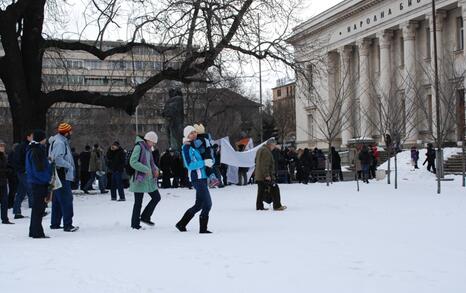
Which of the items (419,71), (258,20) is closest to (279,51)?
(258,20)

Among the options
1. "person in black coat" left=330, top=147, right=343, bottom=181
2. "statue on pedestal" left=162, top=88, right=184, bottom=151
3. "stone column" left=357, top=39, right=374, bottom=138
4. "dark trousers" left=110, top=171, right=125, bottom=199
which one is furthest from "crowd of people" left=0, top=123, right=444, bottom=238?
"stone column" left=357, top=39, right=374, bottom=138

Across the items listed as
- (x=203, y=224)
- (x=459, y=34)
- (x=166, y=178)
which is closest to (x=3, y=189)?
(x=203, y=224)

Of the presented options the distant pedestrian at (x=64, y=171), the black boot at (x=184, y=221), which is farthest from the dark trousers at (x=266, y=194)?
the distant pedestrian at (x=64, y=171)

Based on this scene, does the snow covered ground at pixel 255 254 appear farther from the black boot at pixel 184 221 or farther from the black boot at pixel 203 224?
the black boot at pixel 203 224

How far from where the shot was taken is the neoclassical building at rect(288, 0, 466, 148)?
4303 cm

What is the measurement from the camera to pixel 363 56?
210ft

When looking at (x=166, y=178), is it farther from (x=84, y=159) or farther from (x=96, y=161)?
(x=84, y=159)

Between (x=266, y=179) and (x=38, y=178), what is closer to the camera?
(x=38, y=178)

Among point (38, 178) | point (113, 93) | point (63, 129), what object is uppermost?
point (113, 93)

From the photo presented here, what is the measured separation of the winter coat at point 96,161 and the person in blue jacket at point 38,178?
1387 cm

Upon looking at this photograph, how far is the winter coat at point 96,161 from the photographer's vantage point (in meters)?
25.3

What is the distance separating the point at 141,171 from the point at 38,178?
1.87 metres

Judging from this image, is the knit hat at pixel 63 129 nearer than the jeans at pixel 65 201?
No

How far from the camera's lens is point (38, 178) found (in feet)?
37.3
